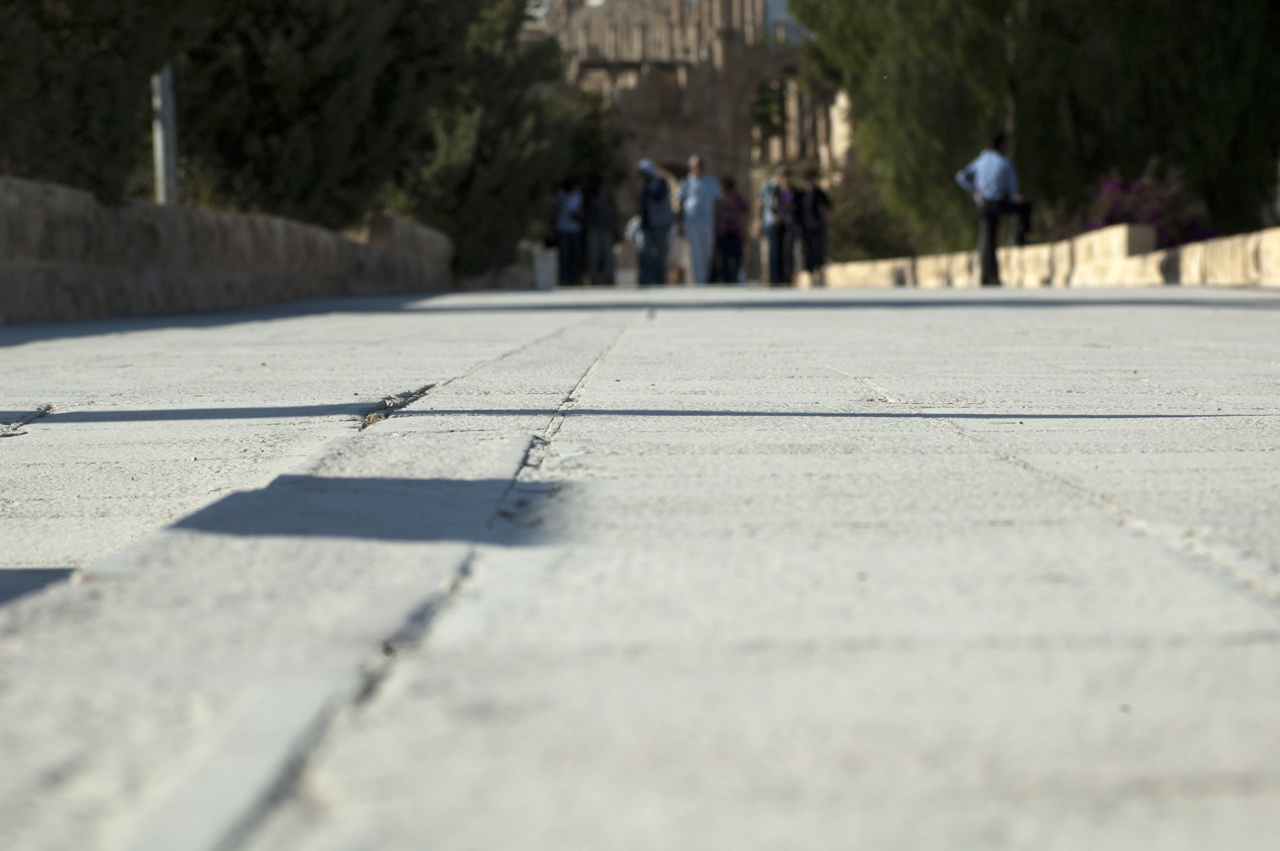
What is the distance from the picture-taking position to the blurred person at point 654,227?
20.9 metres


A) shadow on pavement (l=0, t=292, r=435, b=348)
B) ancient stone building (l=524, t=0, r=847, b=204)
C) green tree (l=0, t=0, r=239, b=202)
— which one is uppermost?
ancient stone building (l=524, t=0, r=847, b=204)

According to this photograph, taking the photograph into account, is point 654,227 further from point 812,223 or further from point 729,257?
point 812,223

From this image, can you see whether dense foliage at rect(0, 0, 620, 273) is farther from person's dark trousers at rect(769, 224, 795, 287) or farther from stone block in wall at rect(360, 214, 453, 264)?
person's dark trousers at rect(769, 224, 795, 287)

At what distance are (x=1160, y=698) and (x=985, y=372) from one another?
3.81 meters

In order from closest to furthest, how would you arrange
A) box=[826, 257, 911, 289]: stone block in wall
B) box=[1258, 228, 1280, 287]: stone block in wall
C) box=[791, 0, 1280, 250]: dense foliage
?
box=[1258, 228, 1280, 287]: stone block in wall
box=[791, 0, 1280, 250]: dense foliage
box=[826, 257, 911, 289]: stone block in wall

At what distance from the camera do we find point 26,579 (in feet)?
8.83

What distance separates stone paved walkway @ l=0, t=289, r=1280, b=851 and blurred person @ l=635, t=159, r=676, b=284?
16914mm

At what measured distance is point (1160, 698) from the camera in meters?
1.57

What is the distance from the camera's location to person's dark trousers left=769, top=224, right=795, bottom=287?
21078 millimetres

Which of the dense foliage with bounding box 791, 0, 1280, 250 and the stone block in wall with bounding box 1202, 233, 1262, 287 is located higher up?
the dense foliage with bounding box 791, 0, 1280, 250

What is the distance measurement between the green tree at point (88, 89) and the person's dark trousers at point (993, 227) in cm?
861

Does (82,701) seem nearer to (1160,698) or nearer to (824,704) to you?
(824,704)

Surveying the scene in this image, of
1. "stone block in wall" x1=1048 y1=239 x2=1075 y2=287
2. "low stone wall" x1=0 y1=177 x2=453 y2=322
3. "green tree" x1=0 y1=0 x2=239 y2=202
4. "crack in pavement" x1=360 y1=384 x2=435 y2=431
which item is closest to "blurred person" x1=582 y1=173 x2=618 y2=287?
"low stone wall" x1=0 y1=177 x2=453 y2=322

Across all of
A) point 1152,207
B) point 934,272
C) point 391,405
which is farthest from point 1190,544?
point 934,272
